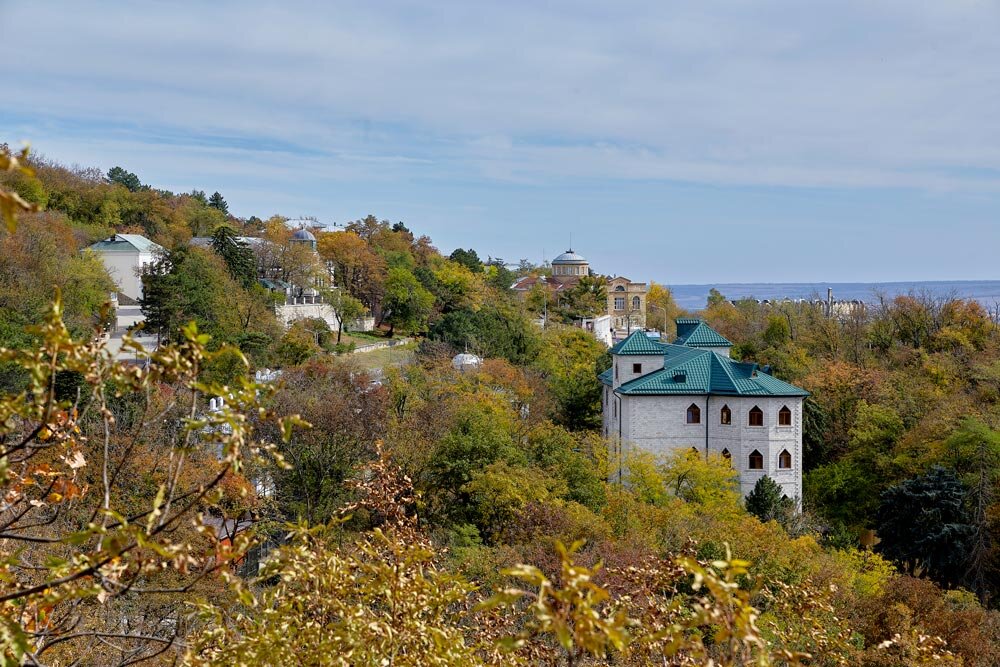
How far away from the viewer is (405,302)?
5419cm

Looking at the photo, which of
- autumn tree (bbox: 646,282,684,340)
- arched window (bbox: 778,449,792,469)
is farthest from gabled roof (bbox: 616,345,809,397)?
autumn tree (bbox: 646,282,684,340)

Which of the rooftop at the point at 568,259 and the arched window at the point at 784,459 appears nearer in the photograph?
the arched window at the point at 784,459

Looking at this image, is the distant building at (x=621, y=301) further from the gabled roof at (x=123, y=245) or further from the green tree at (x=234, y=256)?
the gabled roof at (x=123, y=245)

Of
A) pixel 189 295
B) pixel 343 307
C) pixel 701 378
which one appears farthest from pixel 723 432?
pixel 343 307

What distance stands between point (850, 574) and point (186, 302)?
26.0m

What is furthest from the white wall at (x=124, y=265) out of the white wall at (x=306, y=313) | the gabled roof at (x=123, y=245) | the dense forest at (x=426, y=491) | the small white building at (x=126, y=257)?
the white wall at (x=306, y=313)

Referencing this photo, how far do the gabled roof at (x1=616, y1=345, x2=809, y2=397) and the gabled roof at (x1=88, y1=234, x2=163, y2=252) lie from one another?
1166 inches

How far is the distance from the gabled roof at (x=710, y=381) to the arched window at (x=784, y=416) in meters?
0.50

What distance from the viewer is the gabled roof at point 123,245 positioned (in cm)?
4742

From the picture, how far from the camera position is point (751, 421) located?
2708 centimetres

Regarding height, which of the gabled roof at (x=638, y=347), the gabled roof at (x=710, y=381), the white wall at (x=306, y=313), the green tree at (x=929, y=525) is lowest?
the green tree at (x=929, y=525)

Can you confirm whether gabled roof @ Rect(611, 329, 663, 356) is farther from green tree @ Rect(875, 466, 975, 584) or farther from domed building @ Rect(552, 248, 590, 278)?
domed building @ Rect(552, 248, 590, 278)

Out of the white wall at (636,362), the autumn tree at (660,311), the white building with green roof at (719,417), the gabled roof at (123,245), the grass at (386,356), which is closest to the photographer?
the white building with green roof at (719,417)

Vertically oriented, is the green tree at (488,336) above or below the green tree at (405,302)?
below
